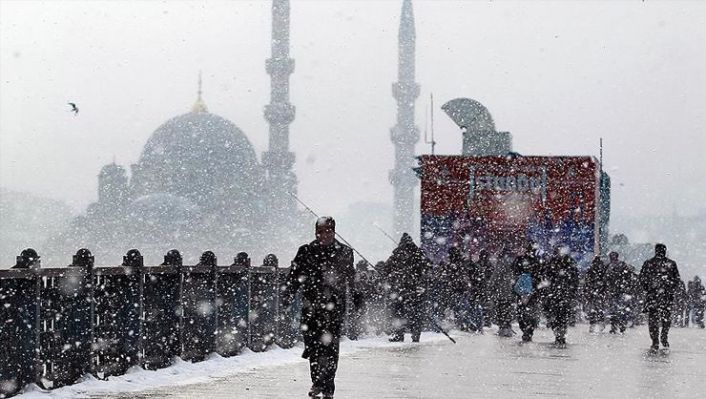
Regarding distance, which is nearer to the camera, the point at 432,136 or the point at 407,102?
the point at 432,136

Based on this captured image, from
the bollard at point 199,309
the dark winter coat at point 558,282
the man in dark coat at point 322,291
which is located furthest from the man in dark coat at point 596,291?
the man in dark coat at point 322,291

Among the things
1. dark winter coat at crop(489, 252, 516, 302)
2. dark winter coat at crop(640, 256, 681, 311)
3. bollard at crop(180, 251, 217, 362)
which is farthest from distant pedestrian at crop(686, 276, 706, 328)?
bollard at crop(180, 251, 217, 362)

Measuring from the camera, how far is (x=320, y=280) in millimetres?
10359

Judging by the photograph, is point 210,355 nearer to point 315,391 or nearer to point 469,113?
point 315,391

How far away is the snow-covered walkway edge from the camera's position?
11414 millimetres

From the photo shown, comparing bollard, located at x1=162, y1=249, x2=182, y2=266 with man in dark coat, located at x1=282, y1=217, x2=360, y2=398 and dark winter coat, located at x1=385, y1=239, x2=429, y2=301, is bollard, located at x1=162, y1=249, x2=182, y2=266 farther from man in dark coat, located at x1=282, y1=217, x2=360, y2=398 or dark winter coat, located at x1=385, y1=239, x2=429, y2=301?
dark winter coat, located at x1=385, y1=239, x2=429, y2=301

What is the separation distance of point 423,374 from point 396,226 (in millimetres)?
178482

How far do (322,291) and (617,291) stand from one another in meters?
18.0

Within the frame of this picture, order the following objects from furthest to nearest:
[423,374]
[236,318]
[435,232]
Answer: [435,232]
[236,318]
[423,374]

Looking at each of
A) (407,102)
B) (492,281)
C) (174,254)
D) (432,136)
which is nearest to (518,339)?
(492,281)

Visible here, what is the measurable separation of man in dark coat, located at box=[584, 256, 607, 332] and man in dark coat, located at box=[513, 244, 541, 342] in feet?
19.0

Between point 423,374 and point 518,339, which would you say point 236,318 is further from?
point 518,339

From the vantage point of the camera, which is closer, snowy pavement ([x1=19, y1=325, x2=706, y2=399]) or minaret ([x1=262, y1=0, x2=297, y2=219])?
snowy pavement ([x1=19, y1=325, x2=706, y2=399])

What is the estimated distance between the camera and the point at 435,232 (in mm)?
40125
